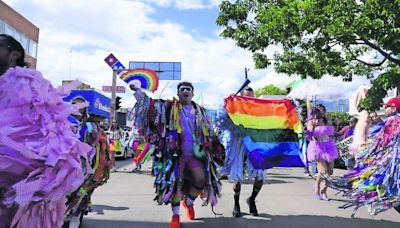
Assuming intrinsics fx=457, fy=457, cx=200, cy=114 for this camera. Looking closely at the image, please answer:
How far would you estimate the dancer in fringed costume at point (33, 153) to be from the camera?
2.03 m

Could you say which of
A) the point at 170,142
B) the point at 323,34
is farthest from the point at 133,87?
the point at 323,34

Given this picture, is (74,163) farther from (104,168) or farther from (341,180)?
(341,180)

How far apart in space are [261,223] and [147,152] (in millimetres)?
1786

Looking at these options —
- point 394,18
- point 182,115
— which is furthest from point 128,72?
point 394,18

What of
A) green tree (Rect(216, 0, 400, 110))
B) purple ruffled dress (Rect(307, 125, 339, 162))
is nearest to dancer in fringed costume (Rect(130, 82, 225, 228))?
purple ruffled dress (Rect(307, 125, 339, 162))

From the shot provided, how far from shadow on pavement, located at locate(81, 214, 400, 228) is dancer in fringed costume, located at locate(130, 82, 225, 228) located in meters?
0.42

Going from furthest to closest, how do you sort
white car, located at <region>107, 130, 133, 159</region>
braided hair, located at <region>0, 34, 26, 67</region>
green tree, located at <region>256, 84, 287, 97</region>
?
green tree, located at <region>256, 84, 287, 97</region>
white car, located at <region>107, 130, 133, 159</region>
braided hair, located at <region>0, 34, 26, 67</region>

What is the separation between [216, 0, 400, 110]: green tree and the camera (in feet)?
33.3

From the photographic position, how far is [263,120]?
22.5 ft

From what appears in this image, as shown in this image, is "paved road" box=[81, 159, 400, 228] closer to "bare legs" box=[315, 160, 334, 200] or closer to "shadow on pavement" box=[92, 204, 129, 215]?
"shadow on pavement" box=[92, 204, 129, 215]

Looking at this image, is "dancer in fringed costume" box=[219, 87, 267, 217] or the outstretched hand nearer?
the outstretched hand

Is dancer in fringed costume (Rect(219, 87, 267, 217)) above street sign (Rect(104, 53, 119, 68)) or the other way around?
the other way around

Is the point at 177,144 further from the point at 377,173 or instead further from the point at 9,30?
the point at 9,30

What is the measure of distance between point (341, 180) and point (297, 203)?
2.14 meters
